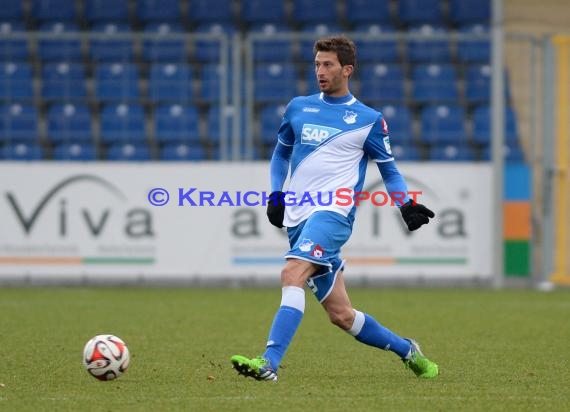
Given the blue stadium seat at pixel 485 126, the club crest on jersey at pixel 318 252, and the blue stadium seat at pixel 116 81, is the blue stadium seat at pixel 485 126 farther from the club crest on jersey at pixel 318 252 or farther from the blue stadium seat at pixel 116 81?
the club crest on jersey at pixel 318 252

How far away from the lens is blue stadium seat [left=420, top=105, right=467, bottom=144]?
58.2 ft

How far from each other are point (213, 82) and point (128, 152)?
1.59 m

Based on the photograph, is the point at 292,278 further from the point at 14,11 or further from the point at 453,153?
the point at 14,11

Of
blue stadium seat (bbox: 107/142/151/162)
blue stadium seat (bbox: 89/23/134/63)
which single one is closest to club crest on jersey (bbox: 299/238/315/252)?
blue stadium seat (bbox: 107/142/151/162)

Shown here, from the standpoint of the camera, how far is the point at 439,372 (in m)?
7.87

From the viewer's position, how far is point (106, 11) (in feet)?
68.9

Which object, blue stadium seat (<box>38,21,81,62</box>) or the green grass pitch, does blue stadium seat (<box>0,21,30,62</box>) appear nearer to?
blue stadium seat (<box>38,21,81,62</box>)

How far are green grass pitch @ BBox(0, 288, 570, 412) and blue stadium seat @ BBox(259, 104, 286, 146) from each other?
295cm

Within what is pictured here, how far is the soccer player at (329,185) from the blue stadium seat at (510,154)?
34.1ft

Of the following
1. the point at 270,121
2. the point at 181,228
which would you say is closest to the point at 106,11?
the point at 270,121

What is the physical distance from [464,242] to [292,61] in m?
3.64

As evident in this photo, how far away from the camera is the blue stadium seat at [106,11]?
68.7 ft

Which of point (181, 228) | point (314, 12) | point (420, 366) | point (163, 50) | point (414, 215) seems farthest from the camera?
point (314, 12)

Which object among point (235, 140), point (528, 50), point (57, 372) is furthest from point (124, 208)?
point (57, 372)
